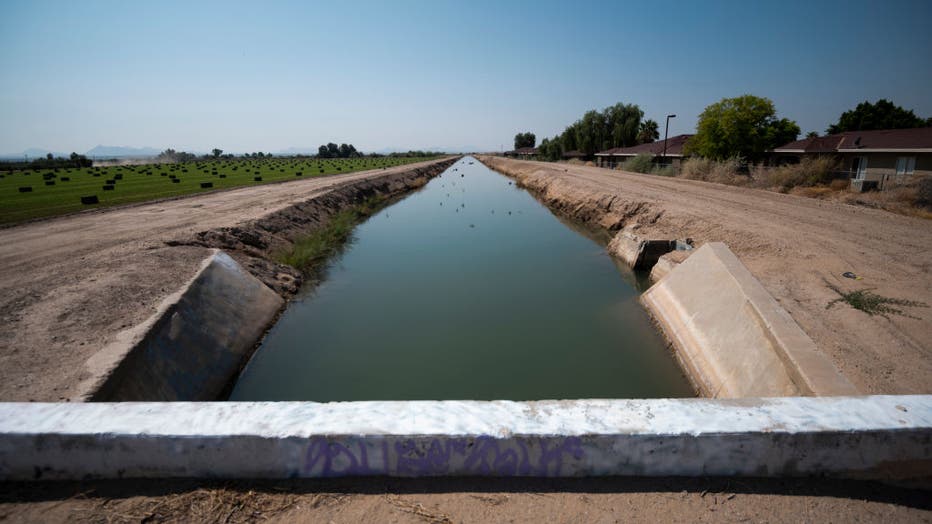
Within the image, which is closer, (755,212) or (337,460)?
(337,460)

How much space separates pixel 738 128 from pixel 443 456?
3828 centimetres

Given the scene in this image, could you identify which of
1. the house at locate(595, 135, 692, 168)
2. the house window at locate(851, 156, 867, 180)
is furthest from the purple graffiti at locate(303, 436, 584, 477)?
the house at locate(595, 135, 692, 168)

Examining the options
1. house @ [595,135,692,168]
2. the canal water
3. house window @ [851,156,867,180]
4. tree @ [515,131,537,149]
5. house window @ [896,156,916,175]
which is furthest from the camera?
tree @ [515,131,537,149]

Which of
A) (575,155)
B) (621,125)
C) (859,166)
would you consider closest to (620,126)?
(621,125)

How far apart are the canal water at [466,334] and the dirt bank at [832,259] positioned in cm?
207

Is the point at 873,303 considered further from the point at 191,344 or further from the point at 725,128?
the point at 725,128

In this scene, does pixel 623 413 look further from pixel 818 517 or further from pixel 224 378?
pixel 224 378

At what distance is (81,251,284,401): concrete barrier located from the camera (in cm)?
452

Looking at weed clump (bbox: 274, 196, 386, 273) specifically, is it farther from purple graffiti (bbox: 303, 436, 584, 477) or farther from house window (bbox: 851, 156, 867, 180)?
house window (bbox: 851, 156, 867, 180)

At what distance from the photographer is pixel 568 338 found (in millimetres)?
7551

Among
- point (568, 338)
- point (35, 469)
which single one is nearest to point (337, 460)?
point (35, 469)

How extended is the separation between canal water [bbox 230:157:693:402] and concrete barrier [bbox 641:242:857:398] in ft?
1.60

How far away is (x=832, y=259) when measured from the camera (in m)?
7.85

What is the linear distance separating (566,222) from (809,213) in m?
9.84
